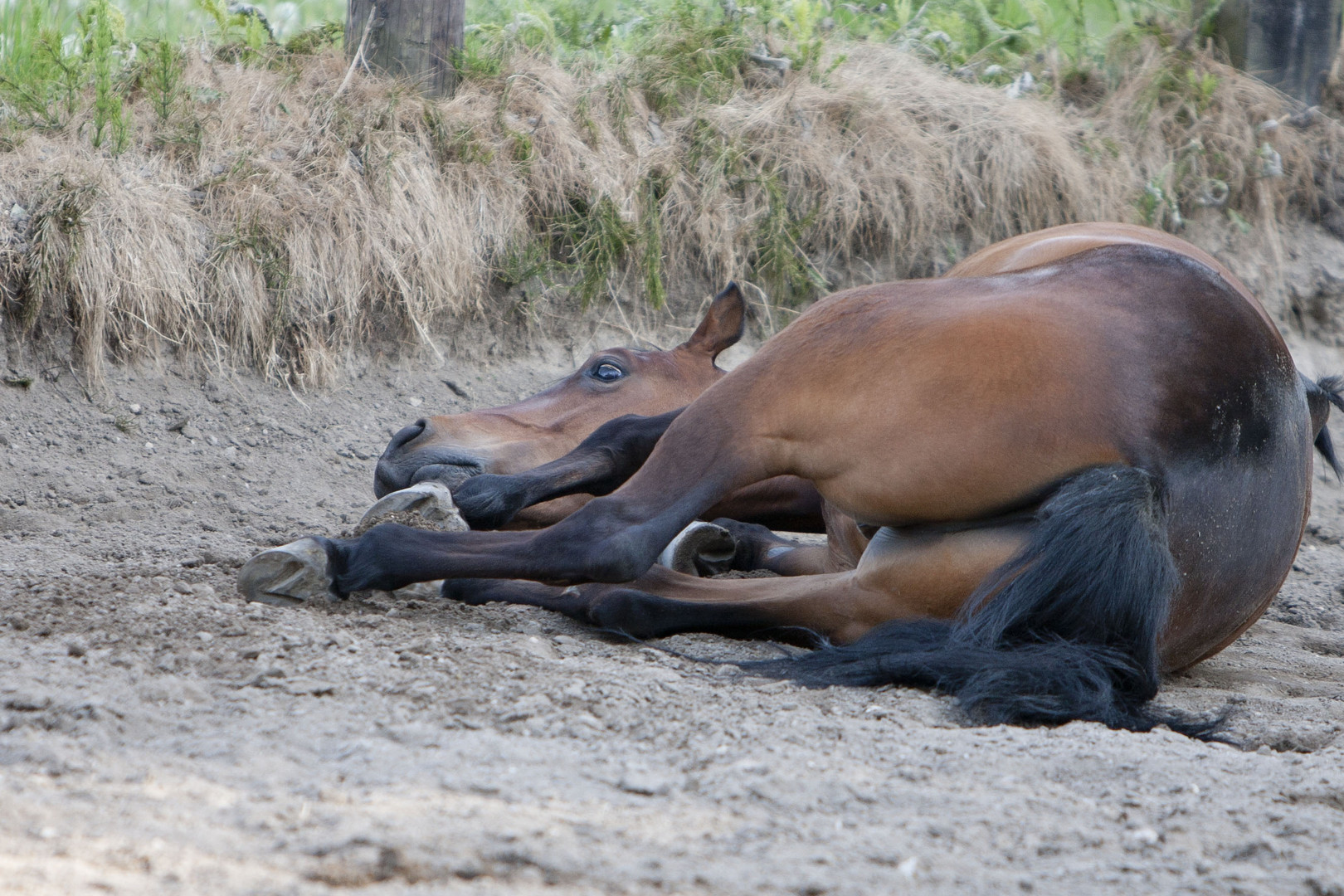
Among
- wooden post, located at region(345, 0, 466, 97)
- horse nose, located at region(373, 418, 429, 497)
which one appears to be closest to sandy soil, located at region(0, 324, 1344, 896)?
horse nose, located at region(373, 418, 429, 497)

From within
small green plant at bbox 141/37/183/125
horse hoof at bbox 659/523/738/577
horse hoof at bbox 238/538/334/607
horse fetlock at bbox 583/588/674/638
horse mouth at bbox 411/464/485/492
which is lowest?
horse hoof at bbox 659/523/738/577

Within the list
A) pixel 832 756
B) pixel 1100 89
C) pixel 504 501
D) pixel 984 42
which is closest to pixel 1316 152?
pixel 1100 89

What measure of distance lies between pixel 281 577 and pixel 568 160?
9.05 ft

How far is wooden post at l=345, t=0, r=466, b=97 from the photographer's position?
4531 millimetres

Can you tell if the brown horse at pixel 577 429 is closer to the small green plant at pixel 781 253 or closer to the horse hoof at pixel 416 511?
the horse hoof at pixel 416 511

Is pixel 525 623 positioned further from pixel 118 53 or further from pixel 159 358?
pixel 118 53

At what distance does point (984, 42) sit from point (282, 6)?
3705mm

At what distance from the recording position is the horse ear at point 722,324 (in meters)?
3.64

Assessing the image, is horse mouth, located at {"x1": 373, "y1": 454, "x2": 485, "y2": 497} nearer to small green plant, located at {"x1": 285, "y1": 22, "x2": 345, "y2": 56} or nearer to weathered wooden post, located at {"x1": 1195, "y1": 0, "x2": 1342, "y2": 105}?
small green plant, located at {"x1": 285, "y1": 22, "x2": 345, "y2": 56}

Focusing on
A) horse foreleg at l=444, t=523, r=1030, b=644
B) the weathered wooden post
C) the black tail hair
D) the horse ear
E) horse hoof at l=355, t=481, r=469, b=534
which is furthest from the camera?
the weathered wooden post

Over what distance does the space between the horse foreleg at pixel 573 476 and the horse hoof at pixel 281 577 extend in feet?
1.82

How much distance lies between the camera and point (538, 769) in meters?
1.43

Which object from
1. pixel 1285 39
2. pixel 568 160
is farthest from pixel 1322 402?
pixel 1285 39

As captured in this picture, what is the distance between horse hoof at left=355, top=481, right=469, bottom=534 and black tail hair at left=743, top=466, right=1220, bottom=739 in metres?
0.99
